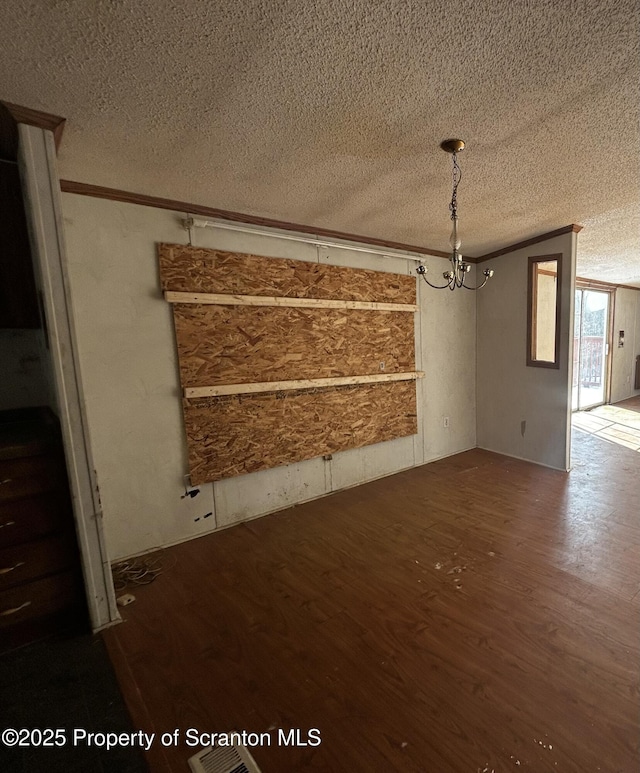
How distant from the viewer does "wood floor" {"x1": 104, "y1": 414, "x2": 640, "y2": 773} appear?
127cm

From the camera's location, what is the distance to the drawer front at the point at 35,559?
66.0 inches

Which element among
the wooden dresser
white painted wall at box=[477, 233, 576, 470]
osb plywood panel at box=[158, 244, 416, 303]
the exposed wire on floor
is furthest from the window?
the wooden dresser

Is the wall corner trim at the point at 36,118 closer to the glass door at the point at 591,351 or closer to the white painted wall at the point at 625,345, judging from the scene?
the glass door at the point at 591,351

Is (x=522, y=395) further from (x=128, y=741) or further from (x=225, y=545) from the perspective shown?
(x=128, y=741)

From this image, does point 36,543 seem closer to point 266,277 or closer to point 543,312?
point 266,277

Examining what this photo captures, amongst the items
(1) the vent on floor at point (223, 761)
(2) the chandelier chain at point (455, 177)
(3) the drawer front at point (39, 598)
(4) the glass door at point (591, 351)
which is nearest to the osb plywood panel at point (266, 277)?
(2) the chandelier chain at point (455, 177)

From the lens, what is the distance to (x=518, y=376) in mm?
4195

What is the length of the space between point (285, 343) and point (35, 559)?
2.14m

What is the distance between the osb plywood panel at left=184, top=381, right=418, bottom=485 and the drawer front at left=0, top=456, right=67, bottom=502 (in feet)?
3.22

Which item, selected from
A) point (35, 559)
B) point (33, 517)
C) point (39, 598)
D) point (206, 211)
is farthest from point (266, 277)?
point (39, 598)

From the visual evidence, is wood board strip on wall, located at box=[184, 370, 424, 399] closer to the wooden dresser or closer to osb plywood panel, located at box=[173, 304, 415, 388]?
osb plywood panel, located at box=[173, 304, 415, 388]

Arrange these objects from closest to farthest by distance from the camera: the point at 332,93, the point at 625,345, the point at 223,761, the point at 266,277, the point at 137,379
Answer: the point at 223,761 → the point at 332,93 → the point at 137,379 → the point at 266,277 → the point at 625,345

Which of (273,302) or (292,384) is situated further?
(292,384)

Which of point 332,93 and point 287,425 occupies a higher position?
point 332,93
